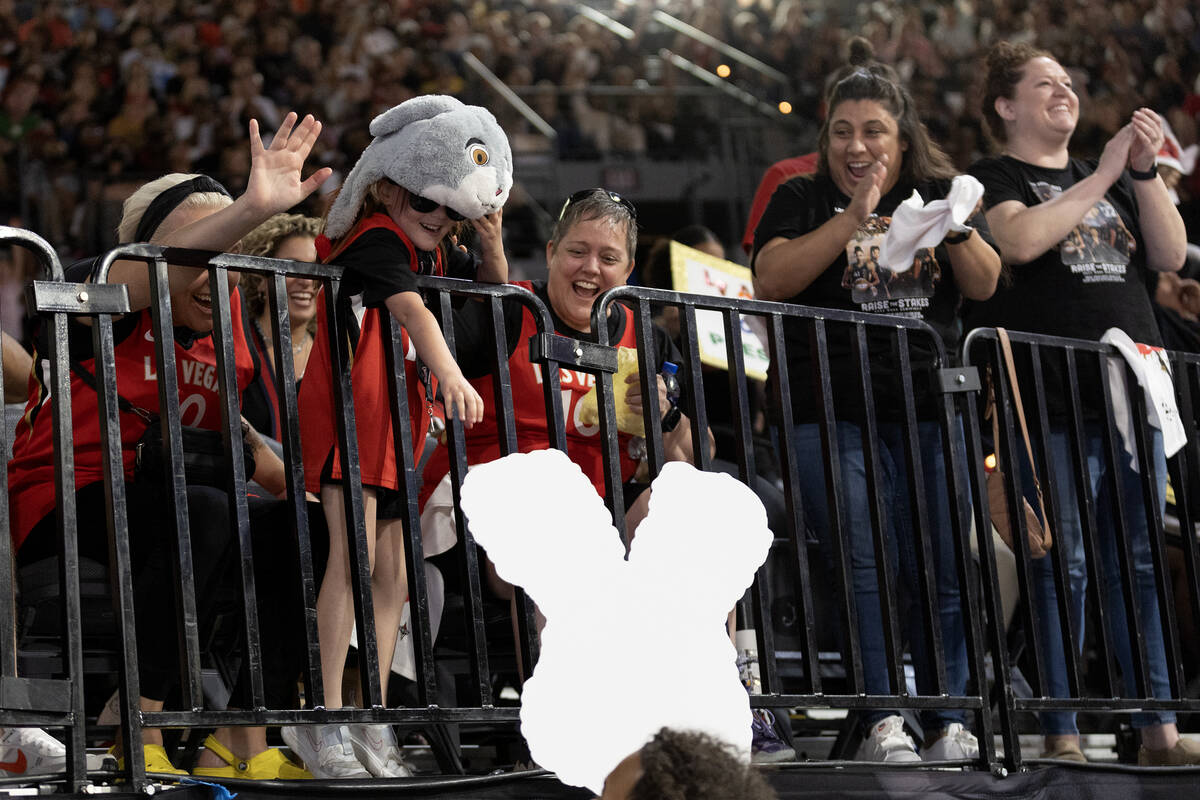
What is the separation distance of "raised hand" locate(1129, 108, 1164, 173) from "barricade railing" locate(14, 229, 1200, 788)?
1.91ft

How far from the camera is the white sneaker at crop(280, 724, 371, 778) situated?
10.3 ft

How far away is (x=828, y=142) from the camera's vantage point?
4.21m

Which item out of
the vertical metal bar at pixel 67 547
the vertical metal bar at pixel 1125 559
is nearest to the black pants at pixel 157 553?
the vertical metal bar at pixel 67 547

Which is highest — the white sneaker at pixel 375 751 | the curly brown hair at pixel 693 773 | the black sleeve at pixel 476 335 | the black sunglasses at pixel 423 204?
the black sunglasses at pixel 423 204

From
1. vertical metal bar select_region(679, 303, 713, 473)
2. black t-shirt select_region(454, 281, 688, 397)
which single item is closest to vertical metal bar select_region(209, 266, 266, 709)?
black t-shirt select_region(454, 281, 688, 397)

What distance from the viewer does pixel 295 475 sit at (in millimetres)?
2945

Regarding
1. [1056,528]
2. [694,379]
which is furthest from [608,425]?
[1056,528]

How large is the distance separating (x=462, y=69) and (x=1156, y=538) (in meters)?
8.82

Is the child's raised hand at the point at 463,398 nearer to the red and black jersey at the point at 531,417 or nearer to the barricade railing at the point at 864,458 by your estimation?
the barricade railing at the point at 864,458

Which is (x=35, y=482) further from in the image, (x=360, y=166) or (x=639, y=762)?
(x=639, y=762)

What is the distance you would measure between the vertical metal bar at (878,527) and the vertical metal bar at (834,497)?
0.23 feet

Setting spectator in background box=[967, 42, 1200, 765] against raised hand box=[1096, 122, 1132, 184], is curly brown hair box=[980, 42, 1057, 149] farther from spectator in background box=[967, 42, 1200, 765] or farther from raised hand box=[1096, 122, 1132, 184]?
raised hand box=[1096, 122, 1132, 184]
